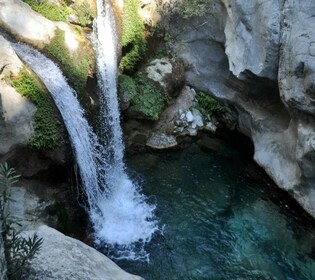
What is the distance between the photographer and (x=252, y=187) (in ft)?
36.9

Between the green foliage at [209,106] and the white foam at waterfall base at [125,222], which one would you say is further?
the green foliage at [209,106]

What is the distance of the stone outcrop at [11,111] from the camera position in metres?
8.23

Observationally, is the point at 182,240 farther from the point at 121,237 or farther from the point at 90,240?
the point at 90,240

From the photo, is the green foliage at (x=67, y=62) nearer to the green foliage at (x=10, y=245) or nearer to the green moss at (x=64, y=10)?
the green moss at (x=64, y=10)

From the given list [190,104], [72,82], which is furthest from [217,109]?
[72,82]

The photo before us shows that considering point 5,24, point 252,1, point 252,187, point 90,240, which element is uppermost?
point 252,1

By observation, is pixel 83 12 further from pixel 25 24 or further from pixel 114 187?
pixel 114 187

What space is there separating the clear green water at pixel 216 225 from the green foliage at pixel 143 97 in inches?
51.1

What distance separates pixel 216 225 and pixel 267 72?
155 inches

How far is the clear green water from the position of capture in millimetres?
8656

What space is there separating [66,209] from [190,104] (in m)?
5.93

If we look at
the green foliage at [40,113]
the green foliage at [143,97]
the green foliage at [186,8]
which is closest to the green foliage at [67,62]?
the green foliage at [40,113]

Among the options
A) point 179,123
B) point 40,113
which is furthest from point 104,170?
point 179,123

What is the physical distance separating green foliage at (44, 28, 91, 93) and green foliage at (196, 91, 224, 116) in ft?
14.9
